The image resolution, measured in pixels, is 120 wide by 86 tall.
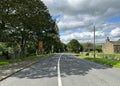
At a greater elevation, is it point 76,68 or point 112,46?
point 112,46

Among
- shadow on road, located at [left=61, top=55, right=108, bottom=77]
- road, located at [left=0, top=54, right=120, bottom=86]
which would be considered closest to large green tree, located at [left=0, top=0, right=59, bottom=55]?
shadow on road, located at [left=61, top=55, right=108, bottom=77]

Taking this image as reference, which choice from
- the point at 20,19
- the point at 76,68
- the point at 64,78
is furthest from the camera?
the point at 20,19

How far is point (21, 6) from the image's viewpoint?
35.5m

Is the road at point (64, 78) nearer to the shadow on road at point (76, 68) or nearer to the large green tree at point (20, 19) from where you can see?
the shadow on road at point (76, 68)

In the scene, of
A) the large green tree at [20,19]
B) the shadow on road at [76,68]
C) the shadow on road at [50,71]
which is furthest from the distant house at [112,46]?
the shadow on road at [50,71]

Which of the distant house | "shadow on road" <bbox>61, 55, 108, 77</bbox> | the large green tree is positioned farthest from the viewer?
the distant house

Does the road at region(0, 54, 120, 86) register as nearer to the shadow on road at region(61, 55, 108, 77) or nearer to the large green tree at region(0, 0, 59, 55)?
the shadow on road at region(61, 55, 108, 77)

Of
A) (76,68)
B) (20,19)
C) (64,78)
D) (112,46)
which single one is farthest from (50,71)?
(112,46)

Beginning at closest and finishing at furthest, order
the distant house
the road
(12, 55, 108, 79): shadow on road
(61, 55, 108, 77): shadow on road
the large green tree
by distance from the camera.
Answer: the road
(12, 55, 108, 79): shadow on road
(61, 55, 108, 77): shadow on road
the large green tree
the distant house

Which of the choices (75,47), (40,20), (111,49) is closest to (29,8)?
(40,20)

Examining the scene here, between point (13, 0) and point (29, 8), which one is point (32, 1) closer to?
point (29, 8)

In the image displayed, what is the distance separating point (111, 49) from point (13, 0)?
9297cm

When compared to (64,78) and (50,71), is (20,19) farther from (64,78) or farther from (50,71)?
(64,78)

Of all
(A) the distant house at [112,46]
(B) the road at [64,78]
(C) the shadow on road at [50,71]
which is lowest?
(B) the road at [64,78]
